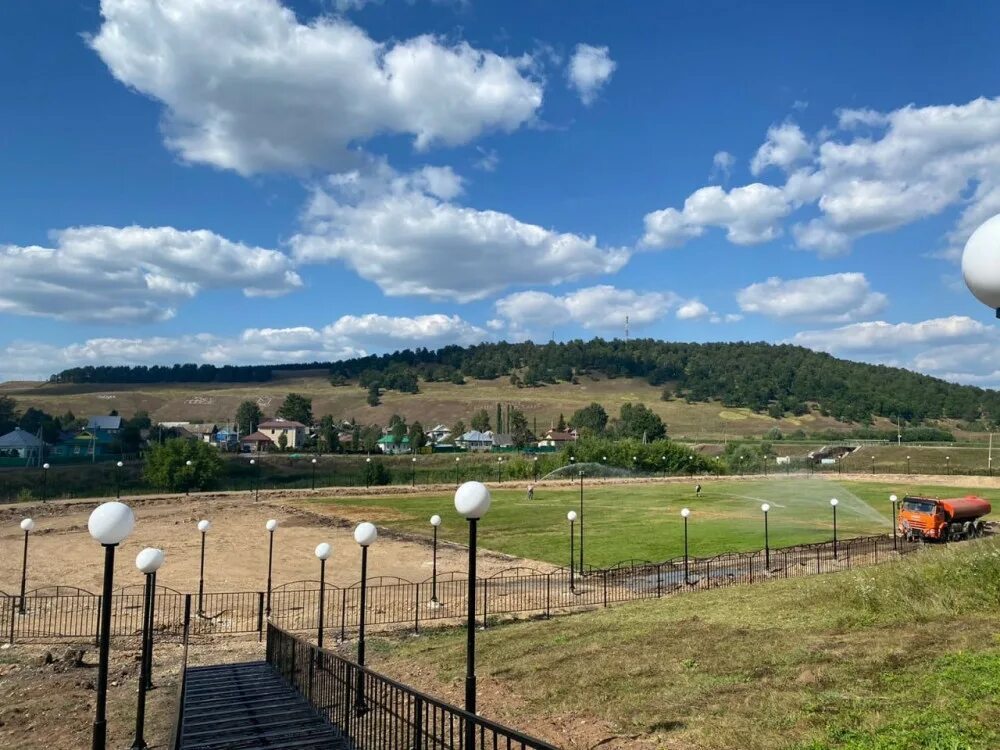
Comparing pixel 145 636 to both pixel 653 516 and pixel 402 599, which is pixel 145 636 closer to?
pixel 402 599

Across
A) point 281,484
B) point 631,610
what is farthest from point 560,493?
point 631,610

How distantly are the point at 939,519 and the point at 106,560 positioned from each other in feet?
127

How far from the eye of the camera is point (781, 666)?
11.1 metres

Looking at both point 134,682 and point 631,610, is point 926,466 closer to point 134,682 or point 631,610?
point 631,610

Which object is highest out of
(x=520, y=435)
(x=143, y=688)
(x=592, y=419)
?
(x=592, y=419)

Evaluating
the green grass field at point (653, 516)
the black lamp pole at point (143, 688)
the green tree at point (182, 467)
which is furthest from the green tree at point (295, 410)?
the black lamp pole at point (143, 688)

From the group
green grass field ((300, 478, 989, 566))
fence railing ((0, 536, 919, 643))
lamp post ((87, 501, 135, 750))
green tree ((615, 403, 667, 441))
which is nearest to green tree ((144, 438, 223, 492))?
green grass field ((300, 478, 989, 566))

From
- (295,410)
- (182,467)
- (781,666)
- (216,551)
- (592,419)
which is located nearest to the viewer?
(781,666)

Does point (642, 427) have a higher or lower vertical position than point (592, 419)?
lower

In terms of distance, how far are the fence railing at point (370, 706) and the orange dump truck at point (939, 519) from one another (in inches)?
1276

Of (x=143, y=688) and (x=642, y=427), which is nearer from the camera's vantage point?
(x=143, y=688)

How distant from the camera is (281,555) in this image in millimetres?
36688

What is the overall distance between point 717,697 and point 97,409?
21714 centimetres

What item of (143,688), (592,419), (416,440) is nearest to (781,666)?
(143,688)
